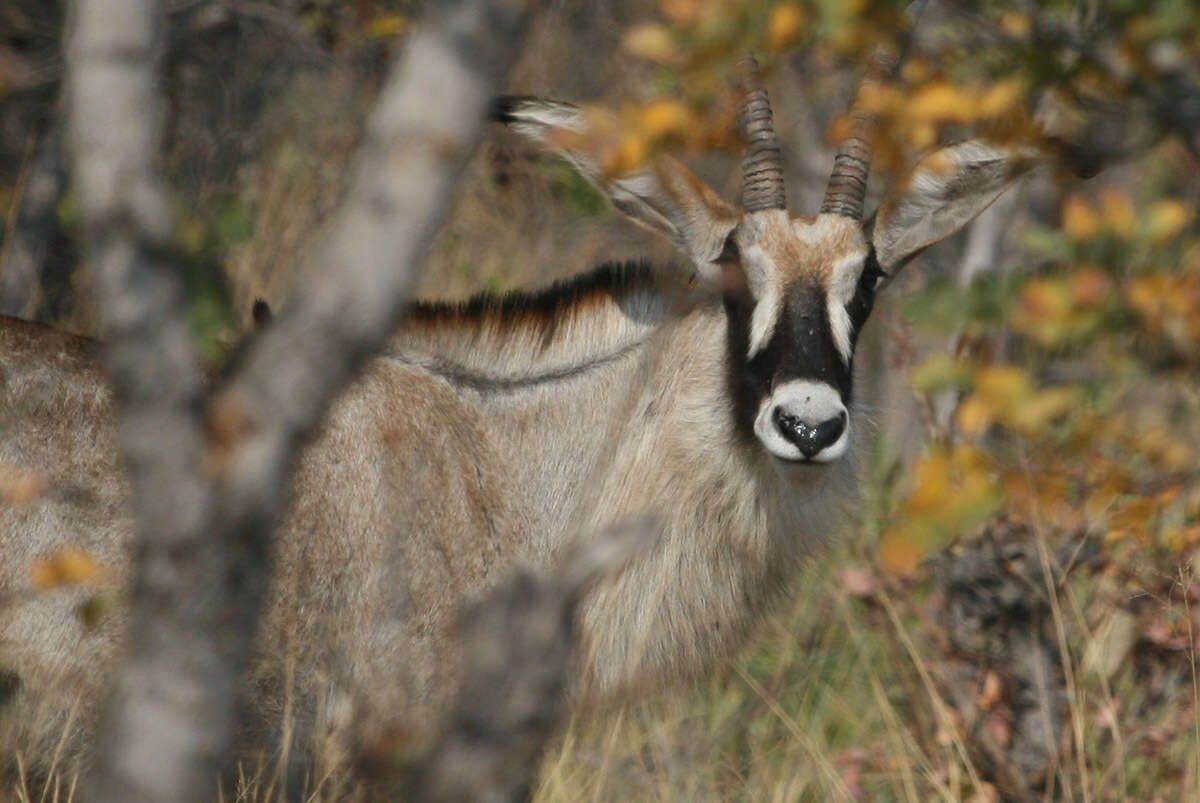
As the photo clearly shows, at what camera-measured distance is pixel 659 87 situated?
6012 mm

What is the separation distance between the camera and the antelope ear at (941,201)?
4.82m

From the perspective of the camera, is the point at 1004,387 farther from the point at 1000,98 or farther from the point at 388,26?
the point at 388,26

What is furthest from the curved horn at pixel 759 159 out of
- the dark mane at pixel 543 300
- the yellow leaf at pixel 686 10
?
the yellow leaf at pixel 686 10

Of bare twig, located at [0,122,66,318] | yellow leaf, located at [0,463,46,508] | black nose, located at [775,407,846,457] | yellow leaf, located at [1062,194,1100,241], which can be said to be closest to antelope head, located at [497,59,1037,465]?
black nose, located at [775,407,846,457]

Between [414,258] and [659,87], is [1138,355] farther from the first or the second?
[659,87]

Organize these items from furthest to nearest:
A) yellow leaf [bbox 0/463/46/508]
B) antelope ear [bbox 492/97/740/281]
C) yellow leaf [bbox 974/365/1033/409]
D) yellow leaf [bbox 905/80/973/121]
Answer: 1. antelope ear [bbox 492/97/740/281]
2. yellow leaf [bbox 0/463/46/508]
3. yellow leaf [bbox 905/80/973/121]
4. yellow leaf [bbox 974/365/1033/409]

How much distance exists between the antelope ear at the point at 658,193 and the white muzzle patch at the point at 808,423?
2.06 ft

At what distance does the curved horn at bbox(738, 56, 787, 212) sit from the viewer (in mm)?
4691

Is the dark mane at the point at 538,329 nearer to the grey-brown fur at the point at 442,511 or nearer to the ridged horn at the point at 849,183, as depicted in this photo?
the grey-brown fur at the point at 442,511

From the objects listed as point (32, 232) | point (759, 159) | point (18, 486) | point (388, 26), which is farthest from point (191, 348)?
point (32, 232)

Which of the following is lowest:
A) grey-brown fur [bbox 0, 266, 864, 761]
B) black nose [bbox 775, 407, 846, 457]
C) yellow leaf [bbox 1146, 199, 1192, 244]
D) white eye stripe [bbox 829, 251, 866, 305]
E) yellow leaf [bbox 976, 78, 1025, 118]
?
grey-brown fur [bbox 0, 266, 864, 761]

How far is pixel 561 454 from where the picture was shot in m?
4.66

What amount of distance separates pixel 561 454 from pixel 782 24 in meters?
2.34

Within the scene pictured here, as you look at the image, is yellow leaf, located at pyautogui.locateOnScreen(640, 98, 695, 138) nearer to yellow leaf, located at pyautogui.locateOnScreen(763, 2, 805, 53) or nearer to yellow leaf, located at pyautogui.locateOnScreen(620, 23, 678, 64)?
yellow leaf, located at pyautogui.locateOnScreen(620, 23, 678, 64)
